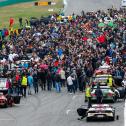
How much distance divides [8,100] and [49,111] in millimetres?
2885

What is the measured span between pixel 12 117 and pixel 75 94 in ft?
31.2

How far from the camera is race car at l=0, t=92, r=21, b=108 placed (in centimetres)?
5006

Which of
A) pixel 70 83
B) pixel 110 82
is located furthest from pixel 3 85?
pixel 110 82

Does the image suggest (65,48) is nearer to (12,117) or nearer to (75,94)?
(75,94)

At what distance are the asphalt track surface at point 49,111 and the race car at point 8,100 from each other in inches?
15.1

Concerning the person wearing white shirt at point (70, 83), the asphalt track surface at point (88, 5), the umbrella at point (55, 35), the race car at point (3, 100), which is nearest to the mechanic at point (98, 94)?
the race car at point (3, 100)

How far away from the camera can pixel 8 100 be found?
50.6m

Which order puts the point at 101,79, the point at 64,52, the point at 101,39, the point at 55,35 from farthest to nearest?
the point at 55,35 < the point at 101,39 < the point at 64,52 < the point at 101,79

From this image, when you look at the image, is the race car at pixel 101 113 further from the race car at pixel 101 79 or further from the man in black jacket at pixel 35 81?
the man in black jacket at pixel 35 81

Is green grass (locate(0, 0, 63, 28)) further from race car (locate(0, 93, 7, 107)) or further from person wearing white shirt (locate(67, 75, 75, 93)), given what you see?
race car (locate(0, 93, 7, 107))

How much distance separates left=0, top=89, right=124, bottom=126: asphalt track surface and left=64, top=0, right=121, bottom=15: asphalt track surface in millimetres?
46341

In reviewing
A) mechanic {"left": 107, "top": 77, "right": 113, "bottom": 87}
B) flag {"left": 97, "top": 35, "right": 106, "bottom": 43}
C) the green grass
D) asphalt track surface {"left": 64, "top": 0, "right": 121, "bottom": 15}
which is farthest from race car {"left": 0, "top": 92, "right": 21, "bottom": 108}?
asphalt track surface {"left": 64, "top": 0, "right": 121, "bottom": 15}

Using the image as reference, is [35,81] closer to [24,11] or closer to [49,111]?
[49,111]

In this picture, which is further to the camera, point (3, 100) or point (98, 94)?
point (3, 100)
